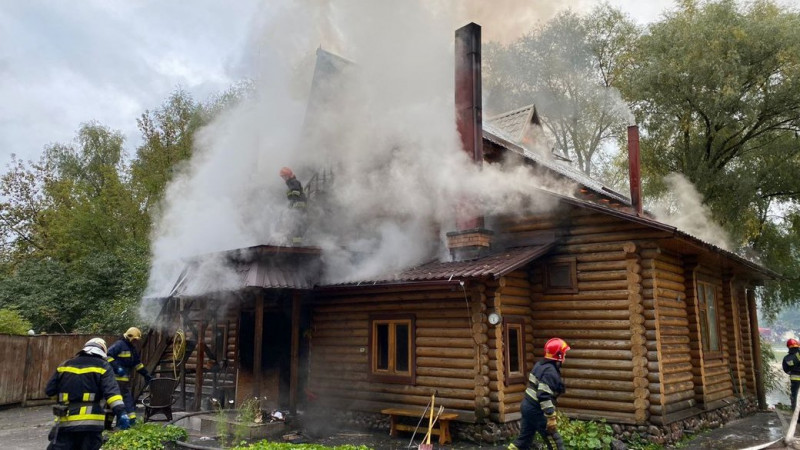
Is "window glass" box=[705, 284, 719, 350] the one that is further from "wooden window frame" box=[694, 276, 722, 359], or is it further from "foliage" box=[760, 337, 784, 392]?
"foliage" box=[760, 337, 784, 392]

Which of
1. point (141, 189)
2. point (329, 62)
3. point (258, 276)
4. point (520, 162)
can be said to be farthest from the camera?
point (141, 189)

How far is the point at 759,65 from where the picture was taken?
19.3 meters

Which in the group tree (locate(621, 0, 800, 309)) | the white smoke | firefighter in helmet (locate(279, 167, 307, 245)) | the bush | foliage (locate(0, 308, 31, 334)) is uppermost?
tree (locate(621, 0, 800, 309))

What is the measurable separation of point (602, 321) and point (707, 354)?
352 cm

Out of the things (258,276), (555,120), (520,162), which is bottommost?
(258,276)

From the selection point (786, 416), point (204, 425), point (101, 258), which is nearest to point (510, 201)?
point (204, 425)

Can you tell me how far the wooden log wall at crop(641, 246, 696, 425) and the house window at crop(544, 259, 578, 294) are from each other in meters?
1.30

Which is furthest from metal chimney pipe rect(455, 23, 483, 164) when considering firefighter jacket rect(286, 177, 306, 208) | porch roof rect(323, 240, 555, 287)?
firefighter jacket rect(286, 177, 306, 208)

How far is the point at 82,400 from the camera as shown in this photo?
7.07 m

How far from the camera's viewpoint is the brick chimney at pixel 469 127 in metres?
11.8

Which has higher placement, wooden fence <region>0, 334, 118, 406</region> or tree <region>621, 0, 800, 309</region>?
tree <region>621, 0, 800, 309</region>

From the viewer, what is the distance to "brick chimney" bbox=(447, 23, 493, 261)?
11.8 meters

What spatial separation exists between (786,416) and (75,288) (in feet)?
82.4

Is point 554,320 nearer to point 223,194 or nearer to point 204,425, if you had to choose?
point 204,425
